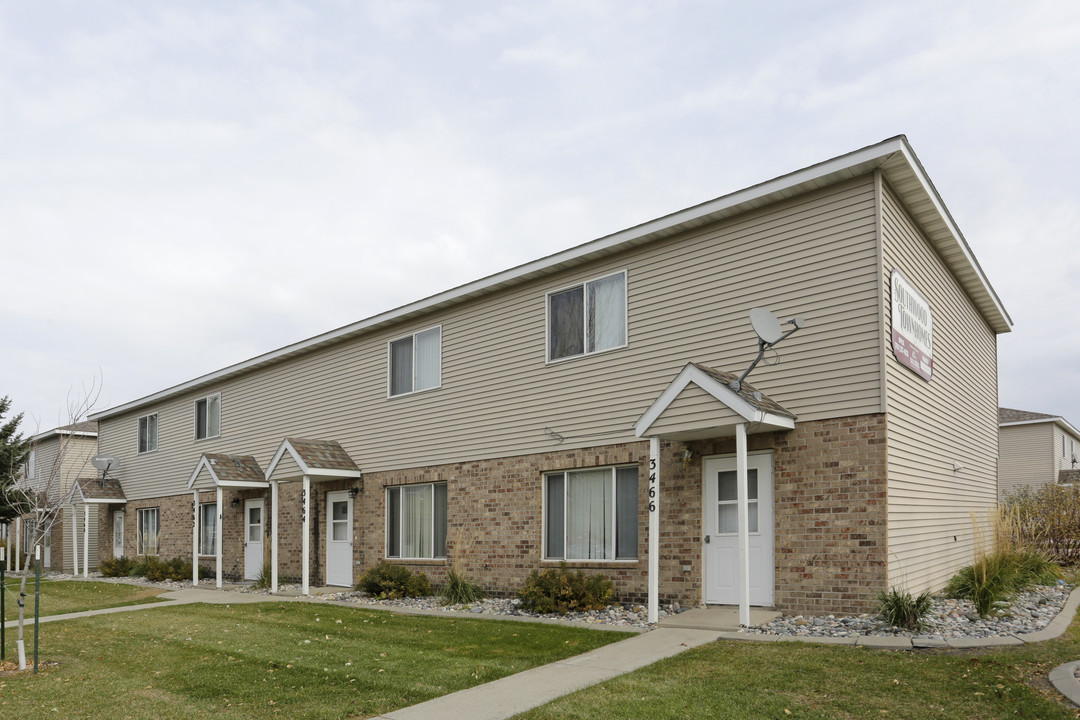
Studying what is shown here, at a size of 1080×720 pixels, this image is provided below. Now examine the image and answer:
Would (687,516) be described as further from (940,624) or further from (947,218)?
(947,218)

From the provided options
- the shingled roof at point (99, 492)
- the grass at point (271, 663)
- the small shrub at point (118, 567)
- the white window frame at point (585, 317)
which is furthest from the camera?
the shingled roof at point (99, 492)

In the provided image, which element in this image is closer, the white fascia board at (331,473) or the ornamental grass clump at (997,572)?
the ornamental grass clump at (997,572)

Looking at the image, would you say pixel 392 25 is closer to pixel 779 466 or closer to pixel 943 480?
pixel 779 466

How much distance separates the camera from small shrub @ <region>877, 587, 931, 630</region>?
8.83 metres

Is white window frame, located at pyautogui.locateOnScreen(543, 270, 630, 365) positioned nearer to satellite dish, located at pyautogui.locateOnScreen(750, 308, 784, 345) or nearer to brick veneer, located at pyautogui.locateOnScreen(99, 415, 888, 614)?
brick veneer, located at pyautogui.locateOnScreen(99, 415, 888, 614)

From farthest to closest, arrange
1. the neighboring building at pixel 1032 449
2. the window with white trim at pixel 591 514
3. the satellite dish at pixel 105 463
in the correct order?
the neighboring building at pixel 1032 449 → the satellite dish at pixel 105 463 → the window with white trim at pixel 591 514

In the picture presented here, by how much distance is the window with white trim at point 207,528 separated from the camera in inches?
899

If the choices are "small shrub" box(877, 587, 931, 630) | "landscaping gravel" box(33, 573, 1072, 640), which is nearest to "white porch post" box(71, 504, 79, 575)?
"landscaping gravel" box(33, 573, 1072, 640)

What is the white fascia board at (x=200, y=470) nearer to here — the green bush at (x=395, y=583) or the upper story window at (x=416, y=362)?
the upper story window at (x=416, y=362)

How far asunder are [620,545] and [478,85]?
947cm

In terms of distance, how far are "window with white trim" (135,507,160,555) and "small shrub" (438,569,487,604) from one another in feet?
49.7

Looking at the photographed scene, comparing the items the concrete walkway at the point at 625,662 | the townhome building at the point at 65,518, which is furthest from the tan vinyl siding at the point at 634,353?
the townhome building at the point at 65,518

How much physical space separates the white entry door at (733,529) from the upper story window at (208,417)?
16118 millimetres

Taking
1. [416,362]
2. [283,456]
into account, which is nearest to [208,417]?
[283,456]
